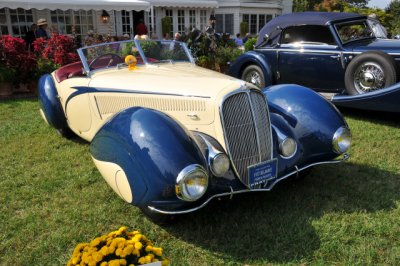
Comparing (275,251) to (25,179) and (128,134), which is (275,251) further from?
(25,179)

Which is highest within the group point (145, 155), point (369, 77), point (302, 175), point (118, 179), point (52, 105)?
point (369, 77)

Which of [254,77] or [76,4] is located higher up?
[76,4]

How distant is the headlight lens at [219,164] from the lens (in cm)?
312

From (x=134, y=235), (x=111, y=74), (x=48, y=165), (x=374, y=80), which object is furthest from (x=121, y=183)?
(x=374, y=80)

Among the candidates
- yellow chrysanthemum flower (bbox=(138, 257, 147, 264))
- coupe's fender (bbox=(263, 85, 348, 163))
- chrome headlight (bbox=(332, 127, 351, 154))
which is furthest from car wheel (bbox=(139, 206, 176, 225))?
chrome headlight (bbox=(332, 127, 351, 154))

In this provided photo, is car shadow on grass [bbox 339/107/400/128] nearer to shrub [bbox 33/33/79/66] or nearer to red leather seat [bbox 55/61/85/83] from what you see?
red leather seat [bbox 55/61/85/83]

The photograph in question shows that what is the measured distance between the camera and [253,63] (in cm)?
826

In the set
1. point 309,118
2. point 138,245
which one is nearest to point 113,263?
point 138,245

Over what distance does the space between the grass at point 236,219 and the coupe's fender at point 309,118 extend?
0.50 m

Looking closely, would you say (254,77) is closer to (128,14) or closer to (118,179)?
(118,179)

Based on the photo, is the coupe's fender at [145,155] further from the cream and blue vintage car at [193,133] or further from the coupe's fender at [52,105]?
the coupe's fender at [52,105]

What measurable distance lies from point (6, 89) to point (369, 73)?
7.79m

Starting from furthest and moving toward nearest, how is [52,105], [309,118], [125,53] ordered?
[52,105]
[125,53]
[309,118]

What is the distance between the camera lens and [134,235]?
2.46 m
